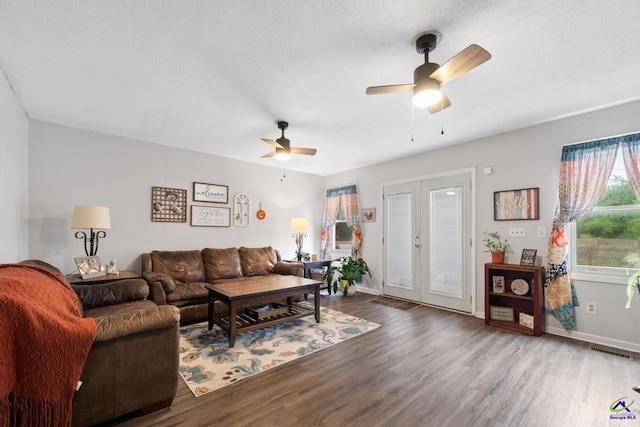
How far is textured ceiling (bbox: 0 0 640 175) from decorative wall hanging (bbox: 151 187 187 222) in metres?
1.07

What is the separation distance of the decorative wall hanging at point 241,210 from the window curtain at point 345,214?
6.23 ft

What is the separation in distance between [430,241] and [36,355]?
4.54m

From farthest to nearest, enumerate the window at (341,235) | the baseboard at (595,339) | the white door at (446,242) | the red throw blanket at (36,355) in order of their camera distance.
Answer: the window at (341,235) → the white door at (446,242) → the baseboard at (595,339) → the red throw blanket at (36,355)

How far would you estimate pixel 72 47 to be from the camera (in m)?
2.07

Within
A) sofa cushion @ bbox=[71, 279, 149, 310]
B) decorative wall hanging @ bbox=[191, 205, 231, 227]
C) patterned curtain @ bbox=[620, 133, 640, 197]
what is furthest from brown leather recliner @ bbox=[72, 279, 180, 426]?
patterned curtain @ bbox=[620, 133, 640, 197]

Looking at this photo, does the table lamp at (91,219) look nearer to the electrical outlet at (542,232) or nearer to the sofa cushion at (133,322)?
the sofa cushion at (133,322)

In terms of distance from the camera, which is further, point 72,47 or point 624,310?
point 624,310

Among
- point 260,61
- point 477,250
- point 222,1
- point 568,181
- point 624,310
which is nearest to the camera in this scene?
point 222,1

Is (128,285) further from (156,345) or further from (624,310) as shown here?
(624,310)

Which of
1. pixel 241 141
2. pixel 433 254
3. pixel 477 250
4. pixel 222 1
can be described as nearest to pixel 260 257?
pixel 241 141

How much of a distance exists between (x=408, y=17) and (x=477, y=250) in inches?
131

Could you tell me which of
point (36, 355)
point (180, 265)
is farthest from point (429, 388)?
Answer: point (180, 265)

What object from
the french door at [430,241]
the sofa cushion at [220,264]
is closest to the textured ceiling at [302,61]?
the french door at [430,241]

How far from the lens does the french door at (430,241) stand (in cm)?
421
